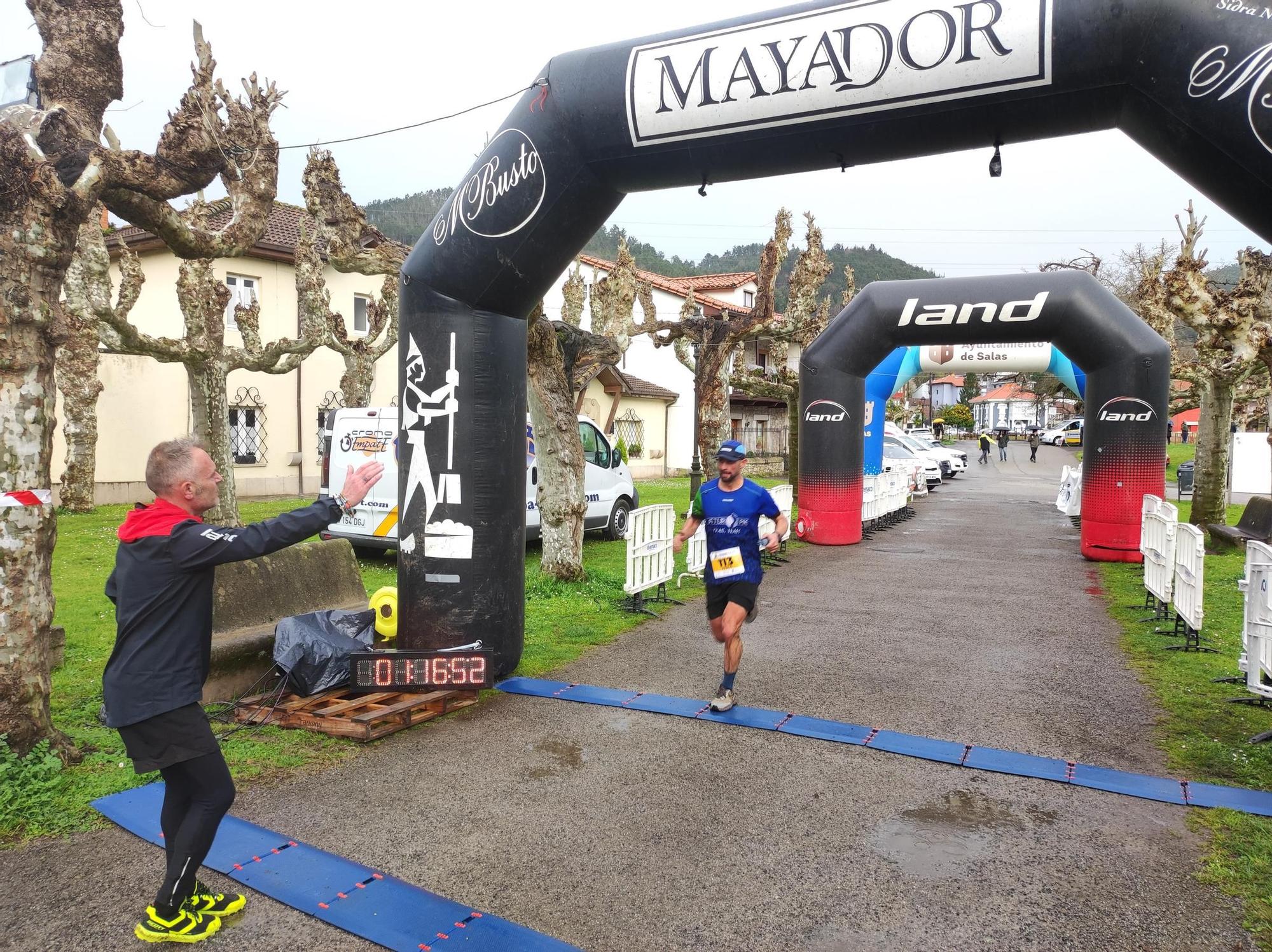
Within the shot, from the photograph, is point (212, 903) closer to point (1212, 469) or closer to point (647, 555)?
point (647, 555)

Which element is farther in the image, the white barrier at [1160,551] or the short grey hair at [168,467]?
the white barrier at [1160,551]

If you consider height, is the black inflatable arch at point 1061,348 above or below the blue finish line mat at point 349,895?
above

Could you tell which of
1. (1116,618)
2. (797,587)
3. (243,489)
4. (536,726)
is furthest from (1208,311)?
(243,489)

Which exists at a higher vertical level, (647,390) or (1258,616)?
(647,390)

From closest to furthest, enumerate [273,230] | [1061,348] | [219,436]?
1. [1061,348]
2. [219,436]
3. [273,230]

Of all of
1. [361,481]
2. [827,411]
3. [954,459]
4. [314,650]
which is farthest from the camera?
[954,459]

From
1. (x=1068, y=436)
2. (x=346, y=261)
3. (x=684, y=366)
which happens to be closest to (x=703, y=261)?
(x=1068, y=436)

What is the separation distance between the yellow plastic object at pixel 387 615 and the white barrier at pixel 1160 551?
25.0ft

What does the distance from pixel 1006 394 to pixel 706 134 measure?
122 meters

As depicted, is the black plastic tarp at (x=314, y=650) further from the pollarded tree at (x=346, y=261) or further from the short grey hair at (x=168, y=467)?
the pollarded tree at (x=346, y=261)

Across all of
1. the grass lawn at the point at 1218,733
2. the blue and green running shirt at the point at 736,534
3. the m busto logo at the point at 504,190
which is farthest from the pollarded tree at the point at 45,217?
the grass lawn at the point at 1218,733

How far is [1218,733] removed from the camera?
233 inches

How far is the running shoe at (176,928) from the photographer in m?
3.34

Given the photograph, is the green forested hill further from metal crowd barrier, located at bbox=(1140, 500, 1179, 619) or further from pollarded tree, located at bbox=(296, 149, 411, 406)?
metal crowd barrier, located at bbox=(1140, 500, 1179, 619)
